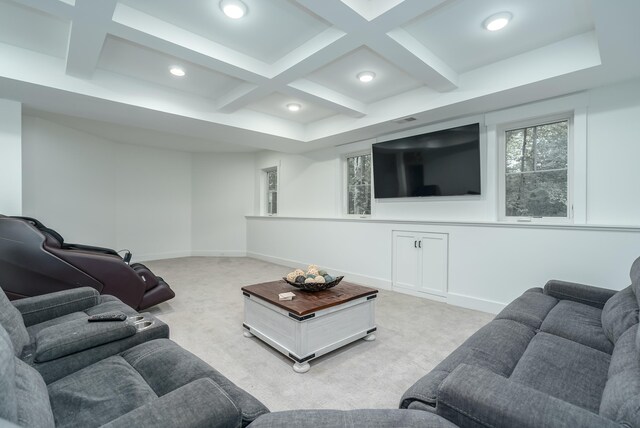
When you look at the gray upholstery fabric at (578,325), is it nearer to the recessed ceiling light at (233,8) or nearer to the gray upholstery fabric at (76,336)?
the gray upholstery fabric at (76,336)

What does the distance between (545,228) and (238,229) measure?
5.85m

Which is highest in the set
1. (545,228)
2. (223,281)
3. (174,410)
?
(545,228)

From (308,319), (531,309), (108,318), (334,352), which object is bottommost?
(334,352)

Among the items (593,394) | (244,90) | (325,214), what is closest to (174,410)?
(593,394)

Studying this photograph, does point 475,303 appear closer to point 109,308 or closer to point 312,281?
point 312,281

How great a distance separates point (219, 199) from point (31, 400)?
6.41m

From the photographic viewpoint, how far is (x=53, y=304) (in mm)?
1868

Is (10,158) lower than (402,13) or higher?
lower

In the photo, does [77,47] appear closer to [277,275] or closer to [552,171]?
[277,275]

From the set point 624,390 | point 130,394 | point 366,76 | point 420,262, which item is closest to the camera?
point 624,390

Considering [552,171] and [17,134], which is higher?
[17,134]

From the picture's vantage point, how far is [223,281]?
4660 mm

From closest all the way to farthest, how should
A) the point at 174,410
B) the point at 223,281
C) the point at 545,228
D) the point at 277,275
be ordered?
the point at 174,410
the point at 545,228
the point at 223,281
the point at 277,275

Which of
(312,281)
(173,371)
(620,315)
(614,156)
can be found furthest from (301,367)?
(614,156)
